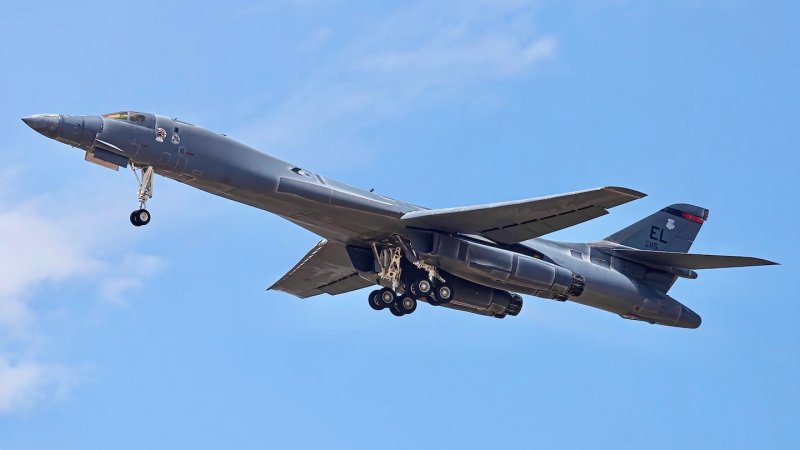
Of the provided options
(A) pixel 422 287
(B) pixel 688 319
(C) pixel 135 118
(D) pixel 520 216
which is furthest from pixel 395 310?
(C) pixel 135 118

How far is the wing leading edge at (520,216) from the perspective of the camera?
36.4 metres

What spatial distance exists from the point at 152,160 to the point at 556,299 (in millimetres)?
12993

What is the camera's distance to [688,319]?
42594 millimetres

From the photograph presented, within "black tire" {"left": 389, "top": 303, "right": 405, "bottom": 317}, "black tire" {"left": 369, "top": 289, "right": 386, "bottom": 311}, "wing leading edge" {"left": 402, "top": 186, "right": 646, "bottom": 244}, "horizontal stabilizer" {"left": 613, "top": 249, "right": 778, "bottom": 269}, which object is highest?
"horizontal stabilizer" {"left": 613, "top": 249, "right": 778, "bottom": 269}

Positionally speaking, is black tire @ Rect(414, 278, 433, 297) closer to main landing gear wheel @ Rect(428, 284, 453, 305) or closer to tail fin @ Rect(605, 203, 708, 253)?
main landing gear wheel @ Rect(428, 284, 453, 305)

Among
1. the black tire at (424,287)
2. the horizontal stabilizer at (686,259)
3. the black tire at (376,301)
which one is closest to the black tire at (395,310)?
the black tire at (376,301)

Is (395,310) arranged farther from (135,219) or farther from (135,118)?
(135,118)

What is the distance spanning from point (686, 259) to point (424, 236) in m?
8.39

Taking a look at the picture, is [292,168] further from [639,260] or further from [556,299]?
[639,260]

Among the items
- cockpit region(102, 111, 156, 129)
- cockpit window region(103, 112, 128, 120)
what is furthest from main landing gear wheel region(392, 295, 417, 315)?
cockpit window region(103, 112, 128, 120)

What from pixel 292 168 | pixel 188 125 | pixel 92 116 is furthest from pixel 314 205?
pixel 92 116

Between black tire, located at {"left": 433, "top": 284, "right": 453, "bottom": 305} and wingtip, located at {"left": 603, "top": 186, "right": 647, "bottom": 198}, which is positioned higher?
wingtip, located at {"left": 603, "top": 186, "right": 647, "bottom": 198}

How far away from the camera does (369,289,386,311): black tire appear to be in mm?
41312

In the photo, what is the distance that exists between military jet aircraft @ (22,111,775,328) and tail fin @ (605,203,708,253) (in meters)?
0.03
